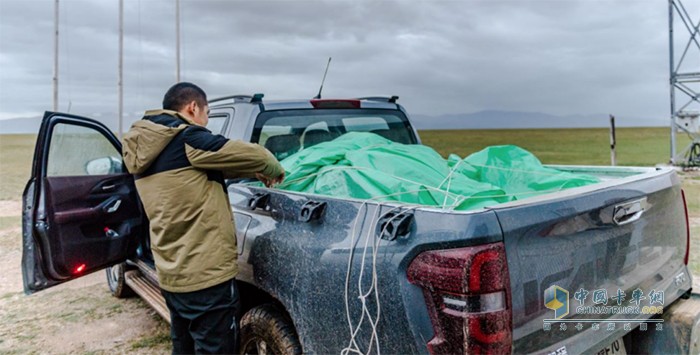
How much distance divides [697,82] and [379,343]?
671 inches

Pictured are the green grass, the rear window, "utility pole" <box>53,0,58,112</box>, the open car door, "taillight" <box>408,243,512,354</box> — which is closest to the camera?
"taillight" <box>408,243,512,354</box>

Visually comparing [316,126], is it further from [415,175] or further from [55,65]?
[55,65]

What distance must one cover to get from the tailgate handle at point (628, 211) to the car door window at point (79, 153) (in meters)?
3.42

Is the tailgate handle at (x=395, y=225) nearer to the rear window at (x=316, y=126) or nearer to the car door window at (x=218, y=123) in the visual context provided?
the rear window at (x=316, y=126)

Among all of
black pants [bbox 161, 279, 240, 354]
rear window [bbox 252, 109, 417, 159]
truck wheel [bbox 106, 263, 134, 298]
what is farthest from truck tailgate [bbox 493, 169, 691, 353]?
truck wheel [bbox 106, 263, 134, 298]

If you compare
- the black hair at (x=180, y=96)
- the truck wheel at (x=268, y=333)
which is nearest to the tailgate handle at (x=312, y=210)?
the truck wheel at (x=268, y=333)

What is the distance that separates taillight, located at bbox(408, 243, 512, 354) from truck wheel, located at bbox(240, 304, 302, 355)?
3.10 ft

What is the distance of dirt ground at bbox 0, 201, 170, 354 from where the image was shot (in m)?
4.33

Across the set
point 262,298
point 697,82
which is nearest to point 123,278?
point 262,298

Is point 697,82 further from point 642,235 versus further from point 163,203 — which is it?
point 163,203

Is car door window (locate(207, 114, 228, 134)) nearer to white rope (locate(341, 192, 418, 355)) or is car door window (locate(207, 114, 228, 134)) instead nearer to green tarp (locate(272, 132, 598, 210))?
green tarp (locate(272, 132, 598, 210))

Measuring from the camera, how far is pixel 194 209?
249 cm

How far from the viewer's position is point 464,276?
5.57ft

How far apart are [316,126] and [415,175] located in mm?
1456
